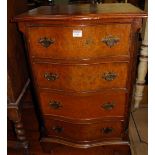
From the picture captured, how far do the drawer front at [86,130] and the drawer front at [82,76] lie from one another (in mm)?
A: 319

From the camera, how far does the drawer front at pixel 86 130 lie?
1.53m

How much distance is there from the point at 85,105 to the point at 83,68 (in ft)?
0.96

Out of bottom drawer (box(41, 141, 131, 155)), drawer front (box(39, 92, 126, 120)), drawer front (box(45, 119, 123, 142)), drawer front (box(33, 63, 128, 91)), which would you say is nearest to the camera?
drawer front (box(33, 63, 128, 91))

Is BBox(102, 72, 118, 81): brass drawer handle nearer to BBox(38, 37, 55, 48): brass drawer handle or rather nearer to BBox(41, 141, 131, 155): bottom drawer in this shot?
BBox(38, 37, 55, 48): brass drawer handle

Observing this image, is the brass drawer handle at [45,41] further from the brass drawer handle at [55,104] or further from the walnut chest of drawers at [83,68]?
the brass drawer handle at [55,104]

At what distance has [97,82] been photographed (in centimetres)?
134

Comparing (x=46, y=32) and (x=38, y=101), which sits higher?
(x=46, y=32)

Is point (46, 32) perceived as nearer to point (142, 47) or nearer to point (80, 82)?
point (80, 82)

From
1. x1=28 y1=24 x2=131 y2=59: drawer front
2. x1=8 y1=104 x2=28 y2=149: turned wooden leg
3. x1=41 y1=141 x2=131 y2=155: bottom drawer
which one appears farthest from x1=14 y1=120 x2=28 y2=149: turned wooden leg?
x1=28 y1=24 x2=131 y2=59: drawer front

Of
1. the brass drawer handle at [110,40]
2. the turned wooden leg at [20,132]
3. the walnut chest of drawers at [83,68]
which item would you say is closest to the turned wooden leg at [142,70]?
the walnut chest of drawers at [83,68]

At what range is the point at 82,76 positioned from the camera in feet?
4.31

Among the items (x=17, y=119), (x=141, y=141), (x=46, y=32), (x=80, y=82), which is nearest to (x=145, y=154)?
(x=141, y=141)

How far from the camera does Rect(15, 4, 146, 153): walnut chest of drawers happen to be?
A: 117cm
